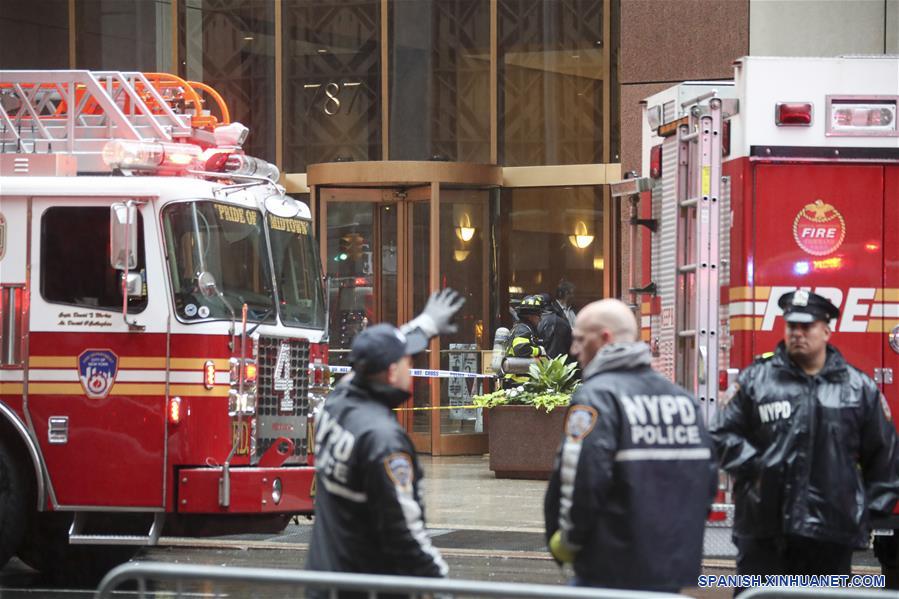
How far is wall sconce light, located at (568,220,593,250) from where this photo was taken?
19016mm

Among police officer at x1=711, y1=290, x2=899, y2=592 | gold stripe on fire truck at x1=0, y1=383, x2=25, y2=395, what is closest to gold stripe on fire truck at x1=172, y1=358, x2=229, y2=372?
gold stripe on fire truck at x1=0, y1=383, x2=25, y2=395

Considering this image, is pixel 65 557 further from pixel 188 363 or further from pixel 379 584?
pixel 379 584

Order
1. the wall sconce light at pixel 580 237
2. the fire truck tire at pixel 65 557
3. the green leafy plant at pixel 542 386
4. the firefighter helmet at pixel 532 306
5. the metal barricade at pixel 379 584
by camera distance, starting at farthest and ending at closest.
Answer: the wall sconce light at pixel 580 237 → the firefighter helmet at pixel 532 306 → the green leafy plant at pixel 542 386 → the fire truck tire at pixel 65 557 → the metal barricade at pixel 379 584

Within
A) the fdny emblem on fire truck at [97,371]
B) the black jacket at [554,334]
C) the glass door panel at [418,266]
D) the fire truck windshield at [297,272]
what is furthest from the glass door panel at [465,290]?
the fdny emblem on fire truck at [97,371]

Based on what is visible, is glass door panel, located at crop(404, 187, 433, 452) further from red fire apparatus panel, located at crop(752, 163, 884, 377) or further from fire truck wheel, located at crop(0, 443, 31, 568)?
red fire apparatus panel, located at crop(752, 163, 884, 377)

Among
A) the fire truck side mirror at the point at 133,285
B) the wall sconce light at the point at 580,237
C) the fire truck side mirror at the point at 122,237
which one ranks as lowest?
the fire truck side mirror at the point at 133,285

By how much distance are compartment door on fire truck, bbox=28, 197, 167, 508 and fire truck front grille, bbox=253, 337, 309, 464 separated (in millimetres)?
718

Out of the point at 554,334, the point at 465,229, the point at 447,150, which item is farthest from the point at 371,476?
the point at 447,150

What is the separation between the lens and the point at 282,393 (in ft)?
33.9

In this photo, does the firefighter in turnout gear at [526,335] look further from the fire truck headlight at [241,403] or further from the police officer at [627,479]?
the police officer at [627,479]

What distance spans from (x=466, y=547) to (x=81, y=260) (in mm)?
3798

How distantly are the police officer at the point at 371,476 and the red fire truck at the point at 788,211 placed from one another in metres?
3.97

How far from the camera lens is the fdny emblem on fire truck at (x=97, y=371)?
32.1 ft

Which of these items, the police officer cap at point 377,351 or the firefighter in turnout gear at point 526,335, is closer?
the police officer cap at point 377,351
